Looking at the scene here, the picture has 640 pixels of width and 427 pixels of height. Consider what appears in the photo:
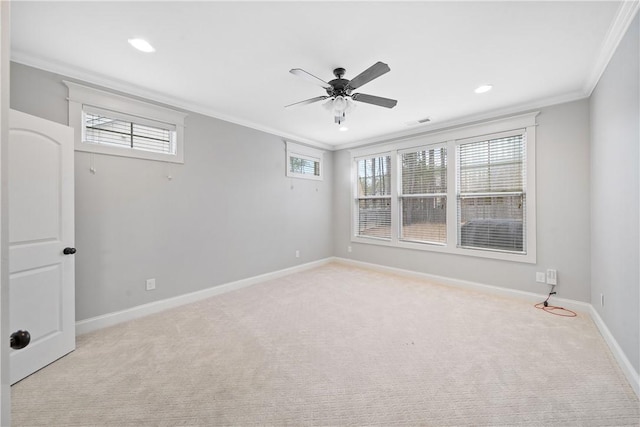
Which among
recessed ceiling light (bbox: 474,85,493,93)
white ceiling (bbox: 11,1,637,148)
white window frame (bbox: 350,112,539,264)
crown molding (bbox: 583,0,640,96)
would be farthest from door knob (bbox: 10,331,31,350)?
white window frame (bbox: 350,112,539,264)

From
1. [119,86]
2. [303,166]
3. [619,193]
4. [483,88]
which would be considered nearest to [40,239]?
[119,86]

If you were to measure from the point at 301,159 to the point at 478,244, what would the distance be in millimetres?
3333

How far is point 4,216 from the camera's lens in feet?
2.07

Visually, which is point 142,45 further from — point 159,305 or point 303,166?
point 303,166

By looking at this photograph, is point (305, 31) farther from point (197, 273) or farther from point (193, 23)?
point (197, 273)

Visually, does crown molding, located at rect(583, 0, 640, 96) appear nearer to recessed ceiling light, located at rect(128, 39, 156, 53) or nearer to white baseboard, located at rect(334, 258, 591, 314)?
white baseboard, located at rect(334, 258, 591, 314)

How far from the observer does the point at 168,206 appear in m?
3.28

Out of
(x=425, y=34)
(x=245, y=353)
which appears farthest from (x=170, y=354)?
(x=425, y=34)

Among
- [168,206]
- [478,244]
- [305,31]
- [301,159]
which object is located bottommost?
[478,244]

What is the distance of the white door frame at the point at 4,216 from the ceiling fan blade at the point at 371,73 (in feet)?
6.01

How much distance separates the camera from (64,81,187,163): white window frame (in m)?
2.61

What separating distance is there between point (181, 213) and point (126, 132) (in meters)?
1.08

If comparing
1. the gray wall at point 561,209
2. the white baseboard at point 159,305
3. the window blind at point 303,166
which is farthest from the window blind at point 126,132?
A: the gray wall at point 561,209

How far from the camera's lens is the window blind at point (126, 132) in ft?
9.01
